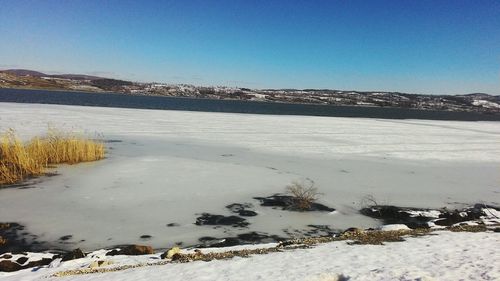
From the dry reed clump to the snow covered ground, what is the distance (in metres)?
5.95

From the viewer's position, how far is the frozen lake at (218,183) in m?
7.84

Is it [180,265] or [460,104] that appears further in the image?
[460,104]

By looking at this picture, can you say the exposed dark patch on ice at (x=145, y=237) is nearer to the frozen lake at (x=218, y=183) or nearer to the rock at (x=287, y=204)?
the frozen lake at (x=218, y=183)

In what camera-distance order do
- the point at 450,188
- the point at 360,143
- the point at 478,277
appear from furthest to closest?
1. the point at 360,143
2. the point at 450,188
3. the point at 478,277

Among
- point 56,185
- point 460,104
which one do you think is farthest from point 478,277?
point 460,104

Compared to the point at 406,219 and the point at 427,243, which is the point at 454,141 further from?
the point at 427,243

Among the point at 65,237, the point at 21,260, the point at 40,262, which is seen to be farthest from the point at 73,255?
the point at 65,237

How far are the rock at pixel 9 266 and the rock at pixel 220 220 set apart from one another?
3.08 meters

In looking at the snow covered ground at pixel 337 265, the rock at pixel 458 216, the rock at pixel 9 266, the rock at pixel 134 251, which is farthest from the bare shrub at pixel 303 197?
the rock at pixel 9 266

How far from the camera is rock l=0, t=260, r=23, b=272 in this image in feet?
18.6

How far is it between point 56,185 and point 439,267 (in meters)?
8.64

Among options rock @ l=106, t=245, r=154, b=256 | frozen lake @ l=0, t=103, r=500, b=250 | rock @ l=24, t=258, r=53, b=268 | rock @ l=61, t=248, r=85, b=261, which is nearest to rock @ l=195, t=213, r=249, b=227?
frozen lake @ l=0, t=103, r=500, b=250

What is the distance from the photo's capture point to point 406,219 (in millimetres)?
8719

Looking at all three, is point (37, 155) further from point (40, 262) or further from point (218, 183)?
point (40, 262)
